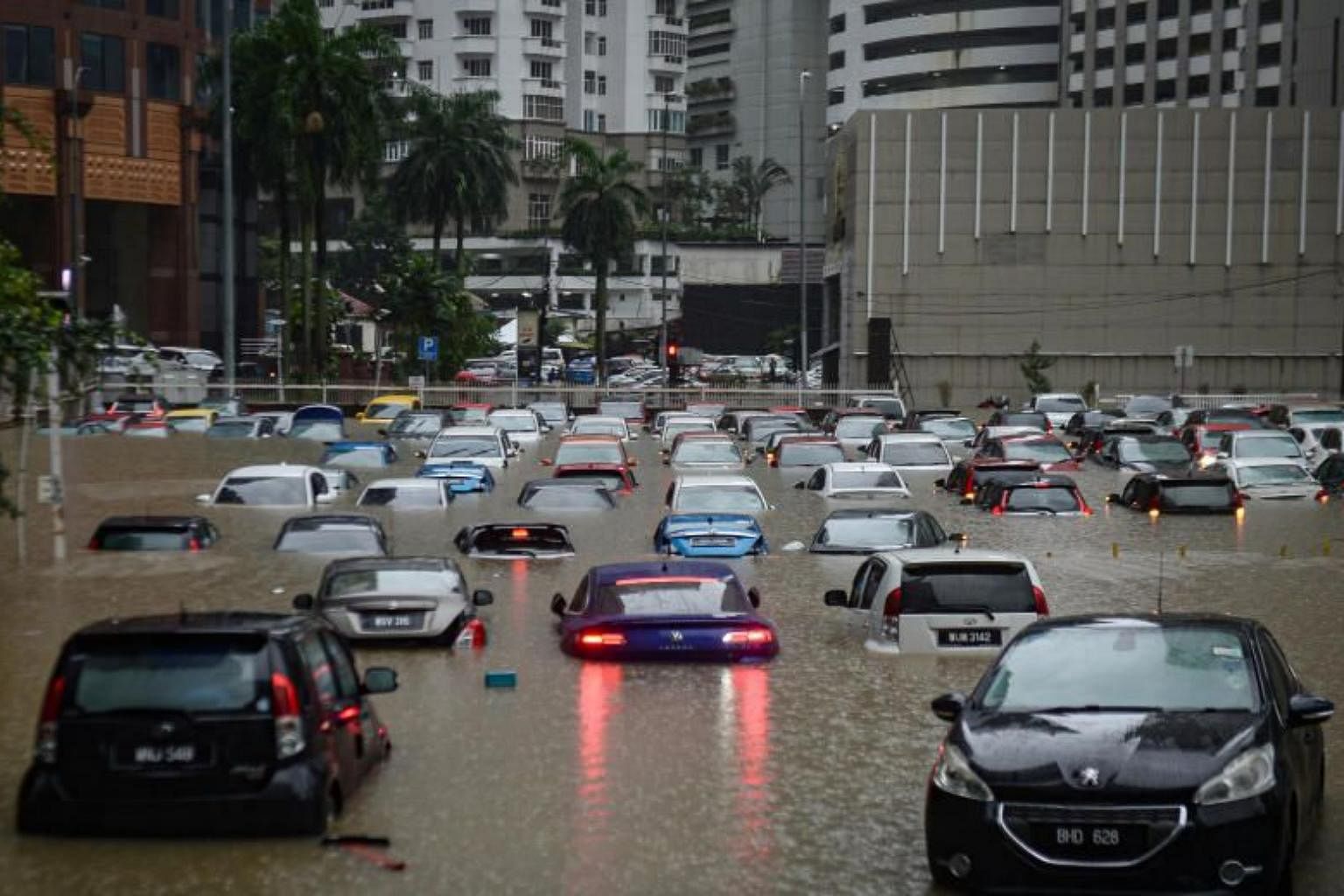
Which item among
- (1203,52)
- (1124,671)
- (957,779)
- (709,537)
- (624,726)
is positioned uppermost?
(1203,52)

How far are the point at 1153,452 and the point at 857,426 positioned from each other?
1057 centimetres

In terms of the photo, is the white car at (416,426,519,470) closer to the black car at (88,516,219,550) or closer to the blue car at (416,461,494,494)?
the blue car at (416,461,494,494)

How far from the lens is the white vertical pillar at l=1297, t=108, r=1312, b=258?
8531 centimetres

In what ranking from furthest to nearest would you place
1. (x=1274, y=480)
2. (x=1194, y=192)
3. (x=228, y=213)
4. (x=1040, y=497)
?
(x=1194, y=192) < (x=228, y=213) < (x=1274, y=480) < (x=1040, y=497)

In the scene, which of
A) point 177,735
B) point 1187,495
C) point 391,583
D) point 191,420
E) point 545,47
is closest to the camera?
point 177,735

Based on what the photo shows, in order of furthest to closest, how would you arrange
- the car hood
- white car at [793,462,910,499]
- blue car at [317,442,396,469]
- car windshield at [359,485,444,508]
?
blue car at [317,442,396,469], white car at [793,462,910,499], car windshield at [359,485,444,508], the car hood

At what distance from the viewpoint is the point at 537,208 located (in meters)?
139

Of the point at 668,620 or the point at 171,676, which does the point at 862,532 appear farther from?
the point at 171,676

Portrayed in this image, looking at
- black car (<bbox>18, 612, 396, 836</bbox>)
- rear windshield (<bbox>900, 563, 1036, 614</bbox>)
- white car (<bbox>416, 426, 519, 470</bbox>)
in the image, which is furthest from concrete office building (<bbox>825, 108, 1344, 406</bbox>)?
black car (<bbox>18, 612, 396, 836</bbox>)

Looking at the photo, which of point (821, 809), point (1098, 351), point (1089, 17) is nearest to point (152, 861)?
point (821, 809)

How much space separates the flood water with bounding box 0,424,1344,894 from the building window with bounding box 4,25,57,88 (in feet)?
159

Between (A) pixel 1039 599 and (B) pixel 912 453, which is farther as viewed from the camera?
(B) pixel 912 453

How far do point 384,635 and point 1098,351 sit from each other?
70.4 metres

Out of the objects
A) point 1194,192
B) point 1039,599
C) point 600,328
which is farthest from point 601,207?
point 1039,599
